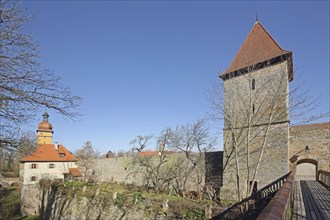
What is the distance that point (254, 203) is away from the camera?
22.8ft

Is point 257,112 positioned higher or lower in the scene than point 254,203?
higher

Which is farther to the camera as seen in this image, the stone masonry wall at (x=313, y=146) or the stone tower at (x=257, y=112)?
the stone masonry wall at (x=313, y=146)

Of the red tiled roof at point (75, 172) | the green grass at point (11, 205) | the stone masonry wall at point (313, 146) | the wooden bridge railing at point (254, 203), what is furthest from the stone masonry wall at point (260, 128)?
the red tiled roof at point (75, 172)

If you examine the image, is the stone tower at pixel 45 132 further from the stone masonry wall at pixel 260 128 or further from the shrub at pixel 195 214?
the shrub at pixel 195 214

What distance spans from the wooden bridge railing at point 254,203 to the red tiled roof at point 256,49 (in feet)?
23.7

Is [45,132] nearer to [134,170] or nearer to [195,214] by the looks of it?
[134,170]

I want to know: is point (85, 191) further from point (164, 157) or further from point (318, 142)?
point (318, 142)

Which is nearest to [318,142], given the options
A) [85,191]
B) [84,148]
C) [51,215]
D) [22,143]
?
[22,143]

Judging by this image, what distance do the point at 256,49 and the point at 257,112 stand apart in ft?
15.7

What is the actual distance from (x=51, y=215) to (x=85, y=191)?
16.7ft

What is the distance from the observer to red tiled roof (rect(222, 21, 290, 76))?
42.8 feet

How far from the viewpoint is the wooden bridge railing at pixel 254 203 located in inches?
239

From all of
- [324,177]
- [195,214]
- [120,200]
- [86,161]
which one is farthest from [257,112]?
[86,161]

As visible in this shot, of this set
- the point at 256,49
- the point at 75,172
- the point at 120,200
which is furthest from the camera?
the point at 75,172
